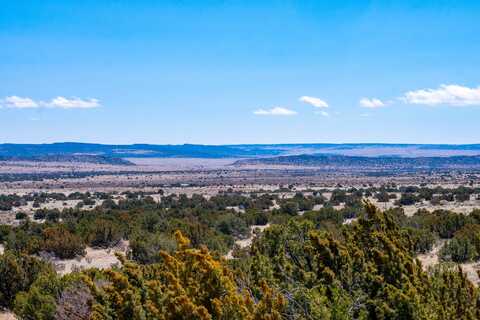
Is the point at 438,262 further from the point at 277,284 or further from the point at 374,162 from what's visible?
the point at 374,162

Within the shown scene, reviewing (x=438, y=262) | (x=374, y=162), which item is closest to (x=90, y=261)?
(x=438, y=262)

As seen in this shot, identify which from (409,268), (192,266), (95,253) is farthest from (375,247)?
(95,253)

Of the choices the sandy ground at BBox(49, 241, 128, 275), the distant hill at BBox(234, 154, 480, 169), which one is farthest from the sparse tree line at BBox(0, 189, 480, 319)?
the distant hill at BBox(234, 154, 480, 169)

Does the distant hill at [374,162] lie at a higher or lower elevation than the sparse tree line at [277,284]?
lower

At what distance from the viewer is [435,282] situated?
10547 mm

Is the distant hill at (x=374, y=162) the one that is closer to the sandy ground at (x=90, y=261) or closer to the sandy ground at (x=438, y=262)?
the sandy ground at (x=438, y=262)

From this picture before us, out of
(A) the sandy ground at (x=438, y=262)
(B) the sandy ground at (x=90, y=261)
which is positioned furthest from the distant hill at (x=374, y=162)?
(B) the sandy ground at (x=90, y=261)

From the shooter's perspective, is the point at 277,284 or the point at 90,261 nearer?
the point at 277,284

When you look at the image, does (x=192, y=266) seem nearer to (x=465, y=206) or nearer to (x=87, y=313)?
A: (x=87, y=313)

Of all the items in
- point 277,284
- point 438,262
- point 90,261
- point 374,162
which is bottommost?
point 374,162

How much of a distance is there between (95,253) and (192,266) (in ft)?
55.6

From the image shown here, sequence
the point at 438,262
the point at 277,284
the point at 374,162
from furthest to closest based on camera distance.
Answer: the point at 374,162
the point at 438,262
the point at 277,284

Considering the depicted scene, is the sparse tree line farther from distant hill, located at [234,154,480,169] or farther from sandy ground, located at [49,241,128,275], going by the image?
distant hill, located at [234,154,480,169]

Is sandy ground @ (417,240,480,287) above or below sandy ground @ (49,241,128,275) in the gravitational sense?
above
